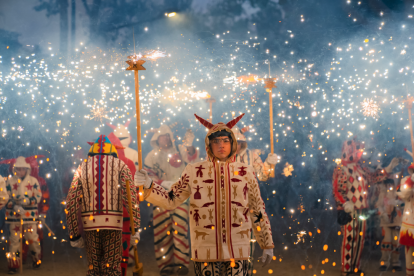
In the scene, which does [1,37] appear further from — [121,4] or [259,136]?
[259,136]

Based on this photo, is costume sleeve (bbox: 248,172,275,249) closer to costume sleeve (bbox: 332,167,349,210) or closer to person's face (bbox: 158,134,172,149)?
costume sleeve (bbox: 332,167,349,210)

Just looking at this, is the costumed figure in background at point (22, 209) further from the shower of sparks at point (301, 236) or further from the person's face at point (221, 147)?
the shower of sparks at point (301, 236)

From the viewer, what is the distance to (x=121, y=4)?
5.64 metres

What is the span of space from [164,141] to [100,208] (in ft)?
6.09

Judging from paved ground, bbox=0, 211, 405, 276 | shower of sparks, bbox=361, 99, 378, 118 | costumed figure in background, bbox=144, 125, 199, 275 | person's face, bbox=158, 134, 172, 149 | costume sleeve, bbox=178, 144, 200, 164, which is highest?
shower of sparks, bbox=361, 99, 378, 118

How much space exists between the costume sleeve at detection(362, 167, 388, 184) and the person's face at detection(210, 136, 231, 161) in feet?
10.3

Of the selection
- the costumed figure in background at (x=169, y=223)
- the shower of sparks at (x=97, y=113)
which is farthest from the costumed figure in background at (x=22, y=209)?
the costumed figure in background at (x=169, y=223)

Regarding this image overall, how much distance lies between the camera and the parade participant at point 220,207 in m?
2.54

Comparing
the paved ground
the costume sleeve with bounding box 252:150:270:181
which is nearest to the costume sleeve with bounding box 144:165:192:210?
the costume sleeve with bounding box 252:150:270:181

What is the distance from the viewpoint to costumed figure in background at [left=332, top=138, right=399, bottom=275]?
4398 millimetres

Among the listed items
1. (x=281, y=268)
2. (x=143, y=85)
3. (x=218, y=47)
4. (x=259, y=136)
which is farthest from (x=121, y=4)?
(x=281, y=268)

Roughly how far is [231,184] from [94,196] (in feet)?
4.93

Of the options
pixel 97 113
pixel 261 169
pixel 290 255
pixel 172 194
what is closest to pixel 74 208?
pixel 172 194

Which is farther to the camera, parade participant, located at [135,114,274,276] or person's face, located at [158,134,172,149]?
person's face, located at [158,134,172,149]
